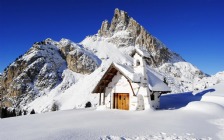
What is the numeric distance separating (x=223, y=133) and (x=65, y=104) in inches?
4123

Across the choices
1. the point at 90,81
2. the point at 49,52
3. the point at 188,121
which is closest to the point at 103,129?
the point at 188,121

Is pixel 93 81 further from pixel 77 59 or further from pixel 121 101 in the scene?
pixel 121 101

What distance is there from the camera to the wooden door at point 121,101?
82.8ft

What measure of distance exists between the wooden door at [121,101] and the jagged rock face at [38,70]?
139567mm

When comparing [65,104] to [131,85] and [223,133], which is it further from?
[223,133]

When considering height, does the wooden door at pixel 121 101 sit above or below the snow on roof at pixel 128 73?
below

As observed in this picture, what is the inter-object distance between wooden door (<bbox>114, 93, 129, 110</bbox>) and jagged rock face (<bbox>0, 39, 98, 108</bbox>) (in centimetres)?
13957

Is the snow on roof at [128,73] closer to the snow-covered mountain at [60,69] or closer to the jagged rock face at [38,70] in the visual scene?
the snow-covered mountain at [60,69]

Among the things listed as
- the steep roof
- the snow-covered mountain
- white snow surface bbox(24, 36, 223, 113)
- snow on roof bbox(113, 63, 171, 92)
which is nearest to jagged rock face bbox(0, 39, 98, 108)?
the snow-covered mountain

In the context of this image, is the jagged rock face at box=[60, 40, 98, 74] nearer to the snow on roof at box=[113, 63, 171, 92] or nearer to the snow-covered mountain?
the snow-covered mountain

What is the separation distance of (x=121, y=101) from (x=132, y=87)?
2305mm

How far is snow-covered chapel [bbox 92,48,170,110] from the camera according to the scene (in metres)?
24.0

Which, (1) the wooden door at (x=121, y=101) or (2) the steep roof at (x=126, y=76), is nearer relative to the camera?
(2) the steep roof at (x=126, y=76)

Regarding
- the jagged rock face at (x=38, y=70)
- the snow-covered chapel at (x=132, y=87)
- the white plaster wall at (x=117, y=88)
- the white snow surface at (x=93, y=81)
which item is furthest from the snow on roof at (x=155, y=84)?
the jagged rock face at (x=38, y=70)
